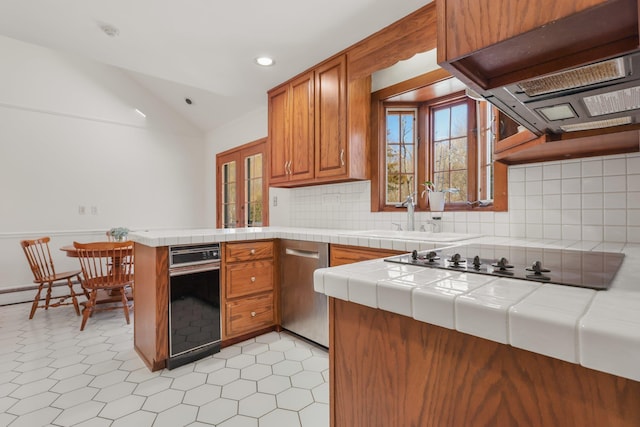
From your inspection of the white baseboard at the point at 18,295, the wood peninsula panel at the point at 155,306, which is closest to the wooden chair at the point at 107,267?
the wood peninsula panel at the point at 155,306

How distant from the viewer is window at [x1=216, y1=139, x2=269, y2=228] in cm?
418

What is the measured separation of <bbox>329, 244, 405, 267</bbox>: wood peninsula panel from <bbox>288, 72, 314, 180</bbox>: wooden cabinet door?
93 cm

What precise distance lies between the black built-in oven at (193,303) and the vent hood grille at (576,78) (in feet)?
6.72

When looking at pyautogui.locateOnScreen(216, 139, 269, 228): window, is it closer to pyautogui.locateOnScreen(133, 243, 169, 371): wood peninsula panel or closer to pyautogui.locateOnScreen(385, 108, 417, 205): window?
pyautogui.locateOnScreen(385, 108, 417, 205): window

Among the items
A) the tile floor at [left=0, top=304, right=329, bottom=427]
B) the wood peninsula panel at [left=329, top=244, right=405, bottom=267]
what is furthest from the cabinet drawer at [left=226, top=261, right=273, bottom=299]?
the wood peninsula panel at [left=329, top=244, right=405, bottom=267]

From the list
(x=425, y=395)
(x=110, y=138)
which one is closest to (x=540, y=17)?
(x=425, y=395)

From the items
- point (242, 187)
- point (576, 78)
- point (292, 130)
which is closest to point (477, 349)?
point (576, 78)

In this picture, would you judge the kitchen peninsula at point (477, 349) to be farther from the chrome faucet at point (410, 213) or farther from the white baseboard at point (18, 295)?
the white baseboard at point (18, 295)

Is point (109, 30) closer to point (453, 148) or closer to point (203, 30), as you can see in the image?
point (203, 30)

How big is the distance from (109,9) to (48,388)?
2408mm

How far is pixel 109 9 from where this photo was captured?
6.61ft

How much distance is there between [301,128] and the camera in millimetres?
2928

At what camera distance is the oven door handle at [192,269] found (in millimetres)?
2062

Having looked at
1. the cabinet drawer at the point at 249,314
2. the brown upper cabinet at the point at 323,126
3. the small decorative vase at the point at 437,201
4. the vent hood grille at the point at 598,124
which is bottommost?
the cabinet drawer at the point at 249,314
